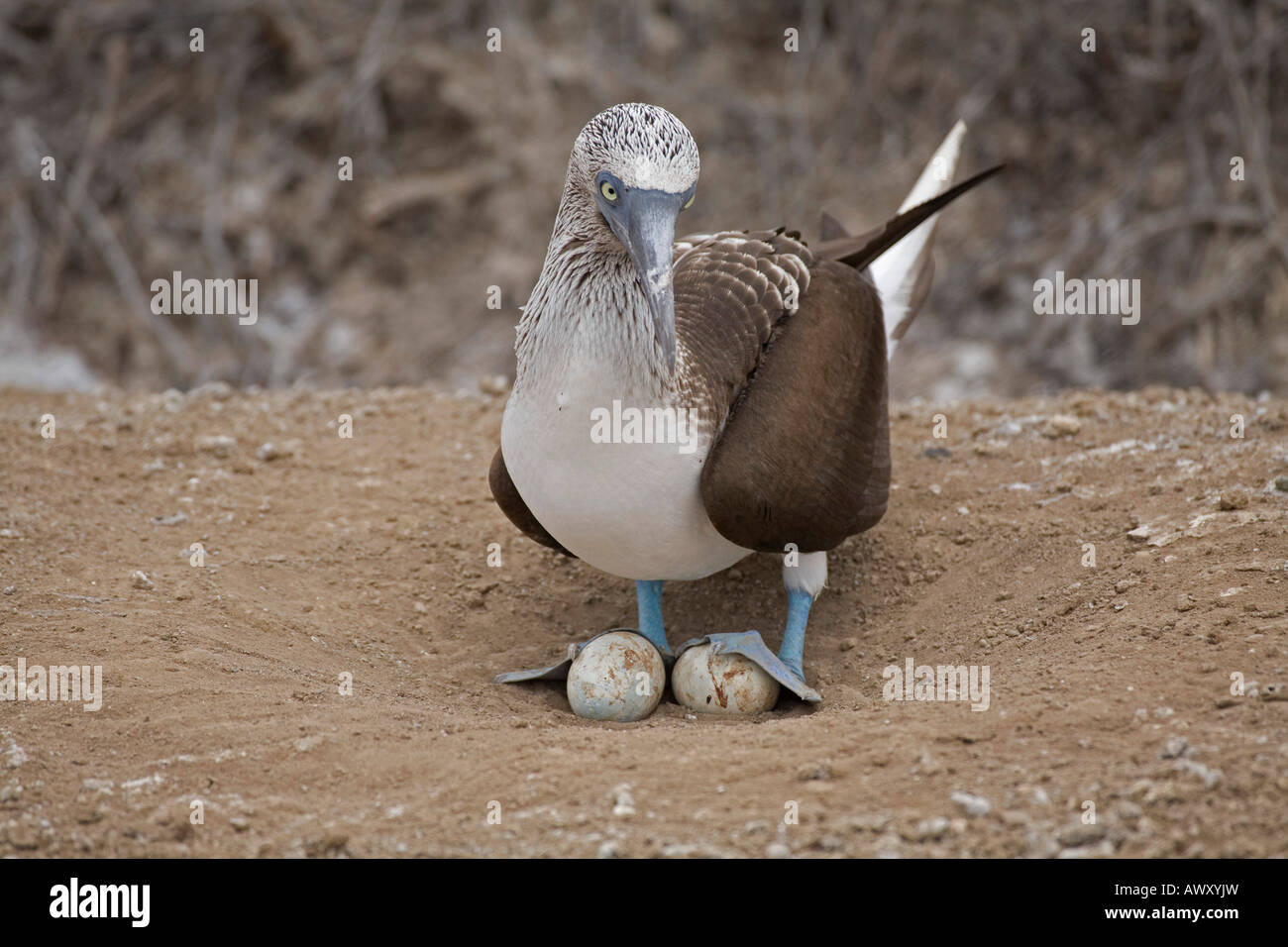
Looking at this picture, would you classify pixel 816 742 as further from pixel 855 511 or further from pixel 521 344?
pixel 521 344

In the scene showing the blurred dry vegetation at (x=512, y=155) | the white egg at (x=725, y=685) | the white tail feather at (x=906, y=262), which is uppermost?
the blurred dry vegetation at (x=512, y=155)

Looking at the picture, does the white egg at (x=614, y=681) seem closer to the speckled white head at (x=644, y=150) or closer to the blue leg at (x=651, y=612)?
the blue leg at (x=651, y=612)

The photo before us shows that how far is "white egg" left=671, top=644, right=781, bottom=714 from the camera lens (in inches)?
165

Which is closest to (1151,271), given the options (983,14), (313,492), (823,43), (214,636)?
(983,14)

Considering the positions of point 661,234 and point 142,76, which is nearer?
point 661,234

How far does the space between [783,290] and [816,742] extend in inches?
65.7

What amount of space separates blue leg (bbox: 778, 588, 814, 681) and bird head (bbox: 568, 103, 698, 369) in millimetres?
1231

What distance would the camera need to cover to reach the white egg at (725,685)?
418 centimetres

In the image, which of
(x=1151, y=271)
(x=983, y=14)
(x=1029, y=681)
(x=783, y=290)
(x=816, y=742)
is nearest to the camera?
(x=816, y=742)

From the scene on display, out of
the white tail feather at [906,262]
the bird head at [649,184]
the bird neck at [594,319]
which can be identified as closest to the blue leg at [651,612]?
the bird neck at [594,319]

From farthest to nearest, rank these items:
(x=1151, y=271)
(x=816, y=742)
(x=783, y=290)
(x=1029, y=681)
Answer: (x=1151, y=271), (x=783, y=290), (x=1029, y=681), (x=816, y=742)

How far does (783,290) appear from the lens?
175 inches

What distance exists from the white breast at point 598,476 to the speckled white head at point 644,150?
0.56 metres

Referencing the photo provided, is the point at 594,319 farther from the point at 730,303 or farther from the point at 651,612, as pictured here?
the point at 651,612
